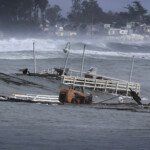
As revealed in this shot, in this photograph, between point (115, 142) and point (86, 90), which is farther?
point (86, 90)

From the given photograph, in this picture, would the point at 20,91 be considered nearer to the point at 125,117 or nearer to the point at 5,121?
the point at 125,117

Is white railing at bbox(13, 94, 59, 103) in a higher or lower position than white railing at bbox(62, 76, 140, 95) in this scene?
higher

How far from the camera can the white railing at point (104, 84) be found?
5900 cm

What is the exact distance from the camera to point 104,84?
59.6 meters

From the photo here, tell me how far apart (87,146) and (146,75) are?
59.8 m

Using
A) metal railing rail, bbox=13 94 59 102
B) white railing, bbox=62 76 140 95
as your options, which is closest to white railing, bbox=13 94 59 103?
metal railing rail, bbox=13 94 59 102

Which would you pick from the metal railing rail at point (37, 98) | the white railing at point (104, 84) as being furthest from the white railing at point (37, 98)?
the white railing at point (104, 84)

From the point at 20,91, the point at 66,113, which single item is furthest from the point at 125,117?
the point at 20,91

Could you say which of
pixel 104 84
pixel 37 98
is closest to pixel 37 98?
pixel 37 98

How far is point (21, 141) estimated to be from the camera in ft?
86.9

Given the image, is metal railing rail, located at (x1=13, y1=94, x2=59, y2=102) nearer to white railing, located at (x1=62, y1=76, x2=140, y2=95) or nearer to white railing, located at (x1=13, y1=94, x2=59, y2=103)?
white railing, located at (x1=13, y1=94, x2=59, y2=103)

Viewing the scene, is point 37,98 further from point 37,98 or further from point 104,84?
point 104,84

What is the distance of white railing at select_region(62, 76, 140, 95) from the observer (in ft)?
194

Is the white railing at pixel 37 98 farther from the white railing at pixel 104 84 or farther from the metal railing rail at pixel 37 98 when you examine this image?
the white railing at pixel 104 84
